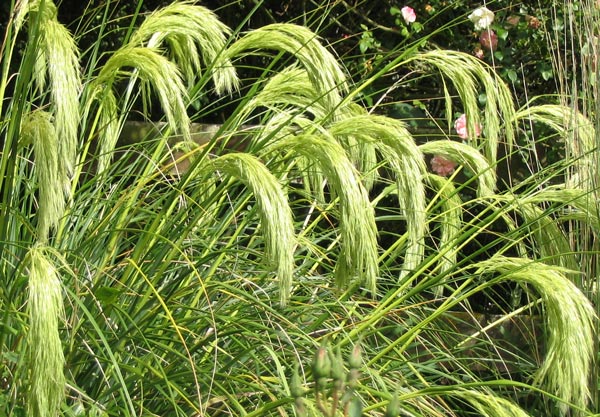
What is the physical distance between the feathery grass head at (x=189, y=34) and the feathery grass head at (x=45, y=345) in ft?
2.81

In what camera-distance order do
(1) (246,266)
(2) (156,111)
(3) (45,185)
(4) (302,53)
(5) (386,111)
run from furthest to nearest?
(2) (156,111), (5) (386,111), (1) (246,266), (4) (302,53), (3) (45,185)

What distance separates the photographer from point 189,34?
227 centimetres

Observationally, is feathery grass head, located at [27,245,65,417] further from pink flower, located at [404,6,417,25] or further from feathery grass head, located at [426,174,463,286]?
pink flower, located at [404,6,417,25]

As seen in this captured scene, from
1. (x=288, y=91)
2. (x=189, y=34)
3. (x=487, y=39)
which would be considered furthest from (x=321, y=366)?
(x=487, y=39)

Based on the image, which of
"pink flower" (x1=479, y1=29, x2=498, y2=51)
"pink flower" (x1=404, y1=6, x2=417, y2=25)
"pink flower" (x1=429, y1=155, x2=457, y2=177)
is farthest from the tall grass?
"pink flower" (x1=404, y1=6, x2=417, y2=25)

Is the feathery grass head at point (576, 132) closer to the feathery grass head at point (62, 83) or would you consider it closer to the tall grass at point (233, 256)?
the tall grass at point (233, 256)

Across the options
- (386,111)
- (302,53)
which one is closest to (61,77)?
(302,53)

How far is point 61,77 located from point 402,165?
2.04 feet

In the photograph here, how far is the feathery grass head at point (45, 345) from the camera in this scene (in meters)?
1.33

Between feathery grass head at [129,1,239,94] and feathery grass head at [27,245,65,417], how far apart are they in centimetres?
86

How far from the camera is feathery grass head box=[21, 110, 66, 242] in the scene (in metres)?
1.55

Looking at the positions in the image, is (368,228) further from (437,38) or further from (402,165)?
(437,38)

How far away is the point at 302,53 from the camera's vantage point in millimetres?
1991

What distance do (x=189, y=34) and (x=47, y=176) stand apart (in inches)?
31.1
